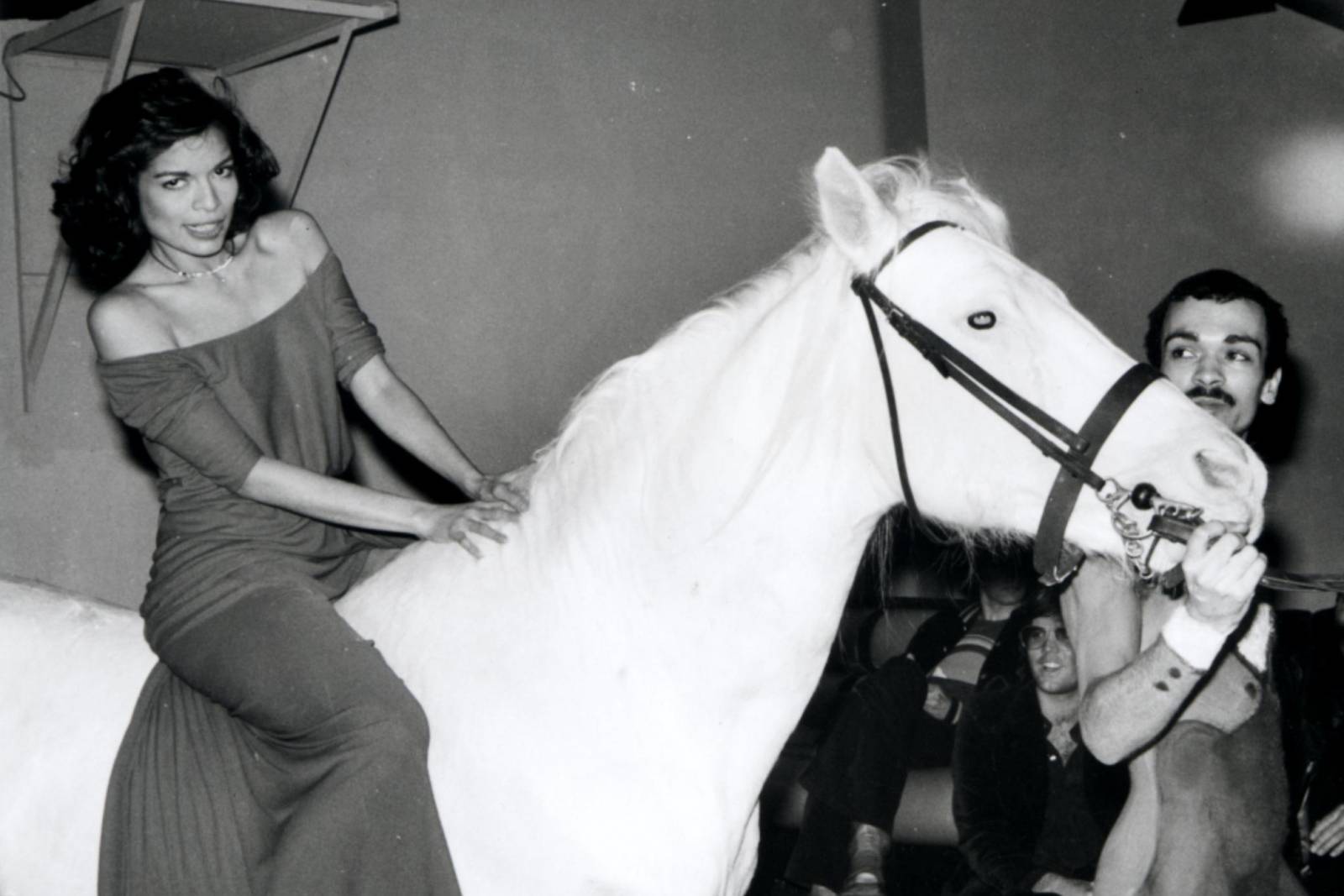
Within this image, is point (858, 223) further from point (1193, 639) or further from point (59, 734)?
point (59, 734)

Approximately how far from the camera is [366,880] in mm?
1570

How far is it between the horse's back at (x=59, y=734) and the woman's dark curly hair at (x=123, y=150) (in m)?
0.67

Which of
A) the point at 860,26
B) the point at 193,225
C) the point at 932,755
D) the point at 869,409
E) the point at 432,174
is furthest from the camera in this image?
the point at 860,26

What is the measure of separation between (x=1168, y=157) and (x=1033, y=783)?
3614 millimetres

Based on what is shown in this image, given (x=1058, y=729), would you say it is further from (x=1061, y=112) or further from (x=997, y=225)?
(x=1061, y=112)

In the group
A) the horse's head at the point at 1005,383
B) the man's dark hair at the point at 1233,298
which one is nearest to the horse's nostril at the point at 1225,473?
the horse's head at the point at 1005,383

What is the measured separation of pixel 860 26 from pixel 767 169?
94cm

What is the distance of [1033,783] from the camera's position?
2645 mm

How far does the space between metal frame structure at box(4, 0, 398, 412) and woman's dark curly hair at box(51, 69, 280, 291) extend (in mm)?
1456

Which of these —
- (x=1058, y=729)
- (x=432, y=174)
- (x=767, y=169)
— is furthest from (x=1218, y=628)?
(x=767, y=169)

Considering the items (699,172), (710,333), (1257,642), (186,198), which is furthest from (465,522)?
(699,172)

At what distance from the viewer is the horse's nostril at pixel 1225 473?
1.49m

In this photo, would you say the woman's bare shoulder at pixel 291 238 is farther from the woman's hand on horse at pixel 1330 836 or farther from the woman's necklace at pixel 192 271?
the woman's hand on horse at pixel 1330 836

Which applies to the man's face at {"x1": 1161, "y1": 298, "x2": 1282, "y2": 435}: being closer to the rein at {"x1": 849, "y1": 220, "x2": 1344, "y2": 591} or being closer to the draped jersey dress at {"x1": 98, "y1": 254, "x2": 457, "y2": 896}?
the rein at {"x1": 849, "y1": 220, "x2": 1344, "y2": 591}
